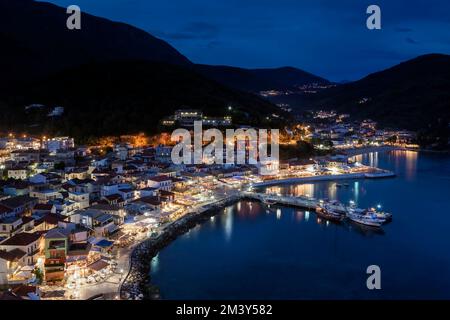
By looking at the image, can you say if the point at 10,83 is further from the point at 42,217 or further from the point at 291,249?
the point at 291,249

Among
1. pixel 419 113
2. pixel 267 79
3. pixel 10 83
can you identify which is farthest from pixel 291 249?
pixel 267 79

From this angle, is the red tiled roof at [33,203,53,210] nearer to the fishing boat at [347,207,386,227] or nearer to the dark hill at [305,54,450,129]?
the fishing boat at [347,207,386,227]

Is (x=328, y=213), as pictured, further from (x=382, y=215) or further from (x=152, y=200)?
(x=152, y=200)

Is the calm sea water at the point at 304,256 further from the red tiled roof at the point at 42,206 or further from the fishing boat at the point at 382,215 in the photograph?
the red tiled roof at the point at 42,206

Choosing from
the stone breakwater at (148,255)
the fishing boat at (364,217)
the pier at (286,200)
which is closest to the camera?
the stone breakwater at (148,255)

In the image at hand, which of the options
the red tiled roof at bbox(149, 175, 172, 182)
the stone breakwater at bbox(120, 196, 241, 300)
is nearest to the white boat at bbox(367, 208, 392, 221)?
the stone breakwater at bbox(120, 196, 241, 300)

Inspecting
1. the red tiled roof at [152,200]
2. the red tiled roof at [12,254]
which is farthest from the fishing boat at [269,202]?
the red tiled roof at [12,254]

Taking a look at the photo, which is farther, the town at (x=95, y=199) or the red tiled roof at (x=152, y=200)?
the red tiled roof at (x=152, y=200)
